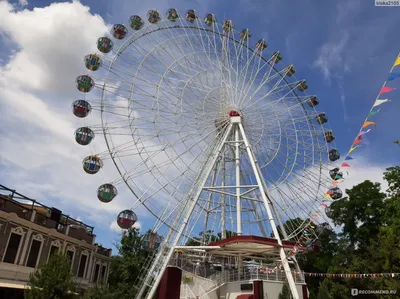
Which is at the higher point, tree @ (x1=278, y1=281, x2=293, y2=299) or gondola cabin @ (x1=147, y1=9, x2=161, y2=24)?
gondola cabin @ (x1=147, y1=9, x2=161, y2=24)

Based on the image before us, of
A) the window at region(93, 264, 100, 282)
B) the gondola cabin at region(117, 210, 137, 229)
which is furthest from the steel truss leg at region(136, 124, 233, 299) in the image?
the window at region(93, 264, 100, 282)

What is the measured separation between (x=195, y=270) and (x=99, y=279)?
27.7ft

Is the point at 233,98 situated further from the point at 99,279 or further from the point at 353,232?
the point at 353,232

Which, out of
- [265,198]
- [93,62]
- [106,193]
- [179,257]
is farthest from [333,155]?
[93,62]

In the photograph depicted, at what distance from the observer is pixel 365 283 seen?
3394 cm

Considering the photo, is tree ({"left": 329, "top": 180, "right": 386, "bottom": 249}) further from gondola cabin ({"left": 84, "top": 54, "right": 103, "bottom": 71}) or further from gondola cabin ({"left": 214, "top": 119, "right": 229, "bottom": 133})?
gondola cabin ({"left": 84, "top": 54, "right": 103, "bottom": 71})

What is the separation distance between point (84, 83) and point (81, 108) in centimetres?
179

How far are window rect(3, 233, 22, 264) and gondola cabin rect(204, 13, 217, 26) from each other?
22.9 m

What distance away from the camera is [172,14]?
95.3 feet

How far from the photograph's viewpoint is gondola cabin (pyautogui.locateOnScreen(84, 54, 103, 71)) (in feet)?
80.6

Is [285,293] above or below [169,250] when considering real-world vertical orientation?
below

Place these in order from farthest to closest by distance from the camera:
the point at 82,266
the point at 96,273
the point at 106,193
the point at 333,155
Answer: the point at 333,155, the point at 96,273, the point at 82,266, the point at 106,193

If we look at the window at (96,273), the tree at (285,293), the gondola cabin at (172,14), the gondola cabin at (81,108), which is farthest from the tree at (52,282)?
the gondola cabin at (172,14)

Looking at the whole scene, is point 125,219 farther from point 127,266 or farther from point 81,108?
point 127,266
